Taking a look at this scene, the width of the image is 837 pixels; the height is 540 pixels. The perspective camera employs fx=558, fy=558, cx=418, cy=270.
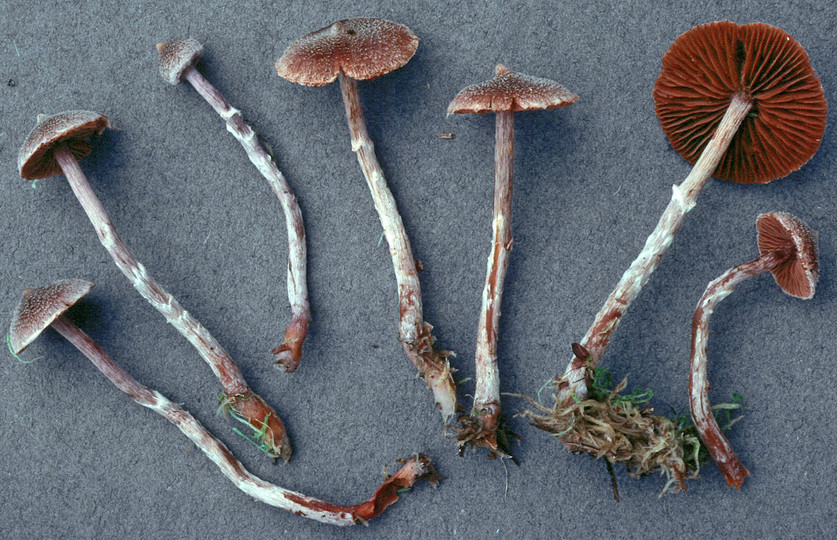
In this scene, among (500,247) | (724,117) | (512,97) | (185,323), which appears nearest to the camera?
(512,97)

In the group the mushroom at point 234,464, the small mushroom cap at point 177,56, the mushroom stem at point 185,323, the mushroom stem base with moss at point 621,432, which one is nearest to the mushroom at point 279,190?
the small mushroom cap at point 177,56

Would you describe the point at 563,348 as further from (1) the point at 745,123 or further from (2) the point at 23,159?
(2) the point at 23,159

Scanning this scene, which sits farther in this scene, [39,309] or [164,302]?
[164,302]

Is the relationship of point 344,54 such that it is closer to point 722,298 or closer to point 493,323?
point 493,323

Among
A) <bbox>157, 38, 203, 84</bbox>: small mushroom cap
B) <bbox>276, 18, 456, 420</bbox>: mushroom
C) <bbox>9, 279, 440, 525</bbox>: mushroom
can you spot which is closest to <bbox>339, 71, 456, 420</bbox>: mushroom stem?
<bbox>276, 18, 456, 420</bbox>: mushroom

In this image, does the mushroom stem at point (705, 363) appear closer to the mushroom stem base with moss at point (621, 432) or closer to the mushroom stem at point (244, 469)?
the mushroom stem base with moss at point (621, 432)

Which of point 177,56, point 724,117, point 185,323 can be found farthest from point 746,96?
point 185,323
